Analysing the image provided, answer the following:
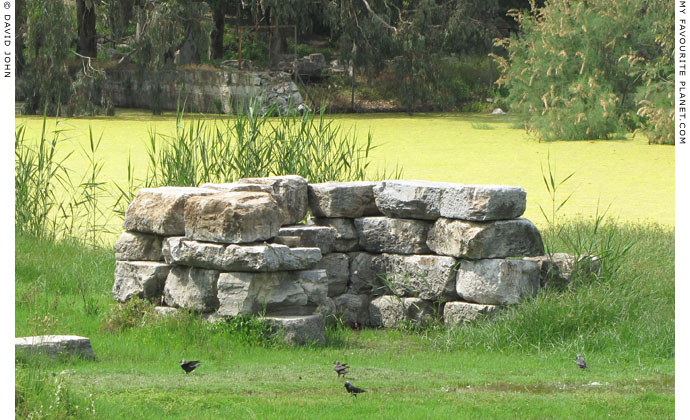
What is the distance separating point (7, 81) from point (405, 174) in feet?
33.1

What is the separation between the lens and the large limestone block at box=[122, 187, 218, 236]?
275 inches

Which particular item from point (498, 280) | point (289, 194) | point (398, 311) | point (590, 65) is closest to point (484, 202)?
point (498, 280)

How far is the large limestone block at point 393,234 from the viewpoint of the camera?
7.56 meters

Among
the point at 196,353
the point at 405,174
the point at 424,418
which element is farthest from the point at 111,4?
the point at 424,418

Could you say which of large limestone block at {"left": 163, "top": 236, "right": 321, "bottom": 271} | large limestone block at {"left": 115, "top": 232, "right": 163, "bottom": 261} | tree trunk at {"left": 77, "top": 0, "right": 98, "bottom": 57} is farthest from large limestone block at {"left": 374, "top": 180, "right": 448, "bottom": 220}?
tree trunk at {"left": 77, "top": 0, "right": 98, "bottom": 57}

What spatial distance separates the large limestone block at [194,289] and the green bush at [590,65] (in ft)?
45.9

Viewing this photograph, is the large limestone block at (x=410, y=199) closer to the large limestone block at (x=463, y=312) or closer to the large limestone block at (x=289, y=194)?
the large limestone block at (x=289, y=194)

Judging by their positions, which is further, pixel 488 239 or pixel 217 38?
pixel 217 38

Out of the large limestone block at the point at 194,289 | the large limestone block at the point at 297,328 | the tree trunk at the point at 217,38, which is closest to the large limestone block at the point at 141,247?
the large limestone block at the point at 194,289

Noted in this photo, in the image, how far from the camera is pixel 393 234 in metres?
7.67

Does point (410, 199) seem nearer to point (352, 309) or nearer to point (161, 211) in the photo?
Result: point (352, 309)

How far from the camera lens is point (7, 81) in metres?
5.06

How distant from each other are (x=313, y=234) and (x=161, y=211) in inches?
48.8

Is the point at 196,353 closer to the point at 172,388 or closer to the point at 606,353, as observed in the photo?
the point at 172,388
